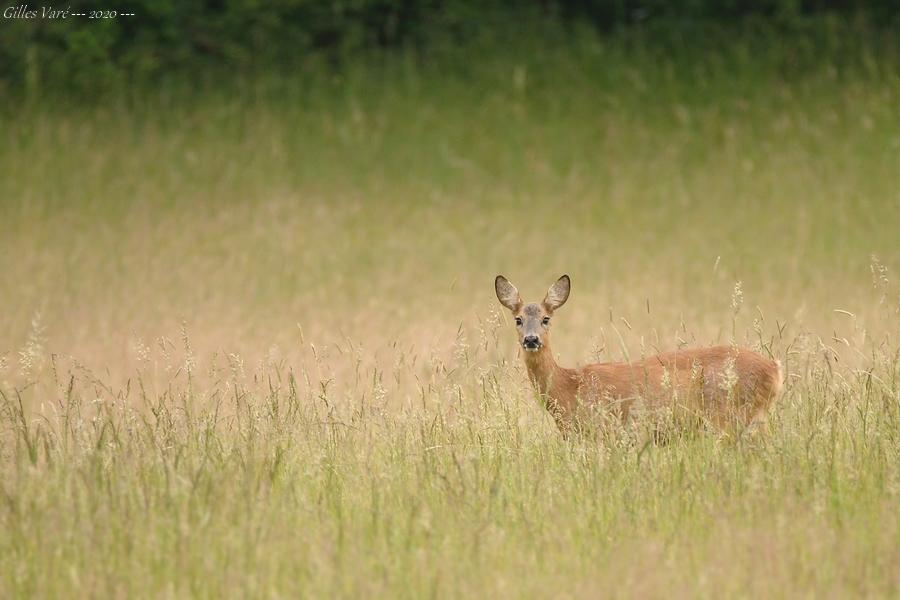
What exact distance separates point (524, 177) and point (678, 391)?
12.5 m

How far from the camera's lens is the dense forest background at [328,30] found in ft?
70.5

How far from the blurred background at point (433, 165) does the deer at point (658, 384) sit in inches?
169

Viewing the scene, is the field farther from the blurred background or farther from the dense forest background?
the dense forest background

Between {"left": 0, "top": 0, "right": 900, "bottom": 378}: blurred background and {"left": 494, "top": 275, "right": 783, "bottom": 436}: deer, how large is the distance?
14.1ft

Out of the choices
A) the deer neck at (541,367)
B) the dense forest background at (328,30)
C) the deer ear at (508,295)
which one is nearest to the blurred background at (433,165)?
the dense forest background at (328,30)

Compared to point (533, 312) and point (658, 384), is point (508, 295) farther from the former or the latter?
point (658, 384)

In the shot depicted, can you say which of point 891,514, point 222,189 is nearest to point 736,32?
point 222,189

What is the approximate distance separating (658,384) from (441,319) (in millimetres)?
5751

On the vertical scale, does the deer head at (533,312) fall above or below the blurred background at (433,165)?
below

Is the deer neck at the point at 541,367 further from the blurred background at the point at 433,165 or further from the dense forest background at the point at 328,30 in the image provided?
the dense forest background at the point at 328,30

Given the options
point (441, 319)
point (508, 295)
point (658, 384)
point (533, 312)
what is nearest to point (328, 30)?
point (441, 319)

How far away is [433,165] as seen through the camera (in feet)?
65.3

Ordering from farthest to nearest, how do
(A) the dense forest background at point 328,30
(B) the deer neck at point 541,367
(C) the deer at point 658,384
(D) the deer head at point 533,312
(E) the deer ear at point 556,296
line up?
(A) the dense forest background at point 328,30, (E) the deer ear at point 556,296, (B) the deer neck at point 541,367, (D) the deer head at point 533,312, (C) the deer at point 658,384

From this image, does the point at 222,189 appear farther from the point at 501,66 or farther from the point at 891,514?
the point at 891,514
